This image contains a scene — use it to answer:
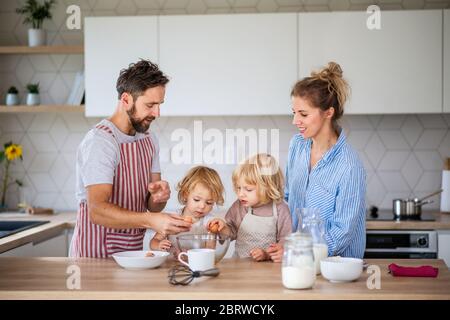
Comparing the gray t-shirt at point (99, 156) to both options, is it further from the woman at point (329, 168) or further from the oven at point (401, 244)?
the oven at point (401, 244)

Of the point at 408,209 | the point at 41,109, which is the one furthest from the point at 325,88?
the point at 41,109

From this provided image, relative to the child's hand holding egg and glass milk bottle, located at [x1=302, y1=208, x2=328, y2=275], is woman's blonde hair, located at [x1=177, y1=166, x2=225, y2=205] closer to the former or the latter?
the child's hand holding egg

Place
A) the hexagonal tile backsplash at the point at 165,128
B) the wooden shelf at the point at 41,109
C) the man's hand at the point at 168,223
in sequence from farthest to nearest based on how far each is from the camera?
the hexagonal tile backsplash at the point at 165,128 < the wooden shelf at the point at 41,109 < the man's hand at the point at 168,223

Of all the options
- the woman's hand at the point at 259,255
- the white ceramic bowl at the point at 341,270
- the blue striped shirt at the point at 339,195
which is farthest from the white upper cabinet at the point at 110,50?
the white ceramic bowl at the point at 341,270

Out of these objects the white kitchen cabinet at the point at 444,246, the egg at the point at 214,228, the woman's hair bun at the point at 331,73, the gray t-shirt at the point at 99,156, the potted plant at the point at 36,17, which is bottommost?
the white kitchen cabinet at the point at 444,246

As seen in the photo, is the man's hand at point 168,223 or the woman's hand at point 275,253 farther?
the woman's hand at point 275,253

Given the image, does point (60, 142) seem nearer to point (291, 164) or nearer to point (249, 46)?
point (249, 46)

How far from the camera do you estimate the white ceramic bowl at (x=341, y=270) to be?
2068 mm

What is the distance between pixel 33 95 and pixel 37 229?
3.50ft

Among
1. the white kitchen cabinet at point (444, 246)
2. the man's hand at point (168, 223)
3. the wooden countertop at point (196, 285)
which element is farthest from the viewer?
the white kitchen cabinet at point (444, 246)

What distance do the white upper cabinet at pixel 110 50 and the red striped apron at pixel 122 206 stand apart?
4.45 ft

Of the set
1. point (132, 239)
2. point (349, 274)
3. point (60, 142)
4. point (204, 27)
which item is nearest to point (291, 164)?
point (132, 239)

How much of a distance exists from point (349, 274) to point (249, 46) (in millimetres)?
2231

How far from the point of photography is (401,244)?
376cm
